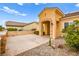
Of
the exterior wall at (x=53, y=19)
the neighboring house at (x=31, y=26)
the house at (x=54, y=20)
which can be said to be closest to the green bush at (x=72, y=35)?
the house at (x=54, y=20)

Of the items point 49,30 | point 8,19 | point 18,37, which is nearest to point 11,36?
point 18,37

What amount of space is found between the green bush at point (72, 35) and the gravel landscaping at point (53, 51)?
0.11 meters

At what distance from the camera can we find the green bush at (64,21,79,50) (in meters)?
2.86

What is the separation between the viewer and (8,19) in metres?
2.91

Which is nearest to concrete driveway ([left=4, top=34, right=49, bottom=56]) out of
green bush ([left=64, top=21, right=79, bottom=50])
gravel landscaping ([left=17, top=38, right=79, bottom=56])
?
gravel landscaping ([left=17, top=38, right=79, bottom=56])

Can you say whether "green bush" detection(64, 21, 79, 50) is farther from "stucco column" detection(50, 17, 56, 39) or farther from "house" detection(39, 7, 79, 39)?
"stucco column" detection(50, 17, 56, 39)

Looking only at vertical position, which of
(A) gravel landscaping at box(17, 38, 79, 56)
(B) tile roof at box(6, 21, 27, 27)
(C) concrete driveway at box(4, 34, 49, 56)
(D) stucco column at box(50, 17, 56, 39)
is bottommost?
(A) gravel landscaping at box(17, 38, 79, 56)

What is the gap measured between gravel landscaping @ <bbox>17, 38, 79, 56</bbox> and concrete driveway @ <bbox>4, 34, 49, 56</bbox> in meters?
0.08

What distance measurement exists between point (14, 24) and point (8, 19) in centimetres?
15

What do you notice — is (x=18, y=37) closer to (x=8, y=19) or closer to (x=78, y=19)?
(x=8, y=19)

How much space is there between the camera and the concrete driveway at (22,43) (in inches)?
112

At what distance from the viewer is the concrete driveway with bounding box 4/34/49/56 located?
2.86m

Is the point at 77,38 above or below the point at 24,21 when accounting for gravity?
below

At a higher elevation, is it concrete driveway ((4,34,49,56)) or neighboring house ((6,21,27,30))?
neighboring house ((6,21,27,30))
